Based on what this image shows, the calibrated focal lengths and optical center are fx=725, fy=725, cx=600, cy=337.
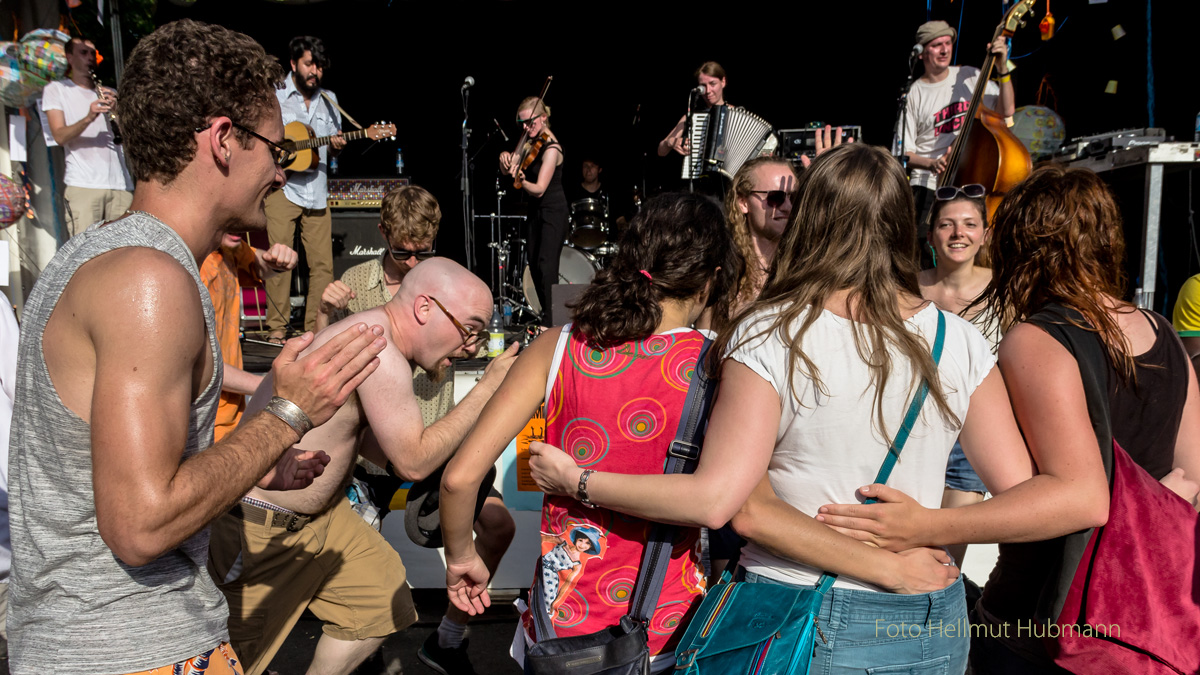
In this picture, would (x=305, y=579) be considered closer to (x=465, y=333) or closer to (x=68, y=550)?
(x=465, y=333)

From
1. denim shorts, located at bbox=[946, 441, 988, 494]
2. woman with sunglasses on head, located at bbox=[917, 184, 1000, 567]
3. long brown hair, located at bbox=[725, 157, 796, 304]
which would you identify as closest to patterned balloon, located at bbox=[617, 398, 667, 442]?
denim shorts, located at bbox=[946, 441, 988, 494]

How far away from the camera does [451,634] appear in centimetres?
343

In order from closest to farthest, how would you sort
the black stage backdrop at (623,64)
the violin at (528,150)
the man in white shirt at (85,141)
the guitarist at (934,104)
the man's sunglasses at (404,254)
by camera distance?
the man's sunglasses at (404,254), the guitarist at (934,104), the man in white shirt at (85,141), the violin at (528,150), the black stage backdrop at (623,64)

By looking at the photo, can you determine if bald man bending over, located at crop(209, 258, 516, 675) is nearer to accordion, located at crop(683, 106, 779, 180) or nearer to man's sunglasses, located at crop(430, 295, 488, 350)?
man's sunglasses, located at crop(430, 295, 488, 350)

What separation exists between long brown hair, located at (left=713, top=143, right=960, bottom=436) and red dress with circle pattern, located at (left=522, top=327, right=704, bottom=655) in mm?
236

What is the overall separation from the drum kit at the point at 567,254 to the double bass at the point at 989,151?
196 inches

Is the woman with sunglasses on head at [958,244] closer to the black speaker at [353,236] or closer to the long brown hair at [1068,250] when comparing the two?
the long brown hair at [1068,250]

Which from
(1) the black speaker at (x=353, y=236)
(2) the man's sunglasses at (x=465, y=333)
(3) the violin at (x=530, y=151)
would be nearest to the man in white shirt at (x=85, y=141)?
(1) the black speaker at (x=353, y=236)

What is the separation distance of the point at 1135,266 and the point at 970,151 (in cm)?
366

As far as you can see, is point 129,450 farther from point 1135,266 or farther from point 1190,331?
point 1135,266

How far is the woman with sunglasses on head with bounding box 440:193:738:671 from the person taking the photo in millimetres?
1815

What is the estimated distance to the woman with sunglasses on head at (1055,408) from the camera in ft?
5.00

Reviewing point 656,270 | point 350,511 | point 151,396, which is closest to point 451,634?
point 350,511

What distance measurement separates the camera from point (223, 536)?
2395 millimetres
